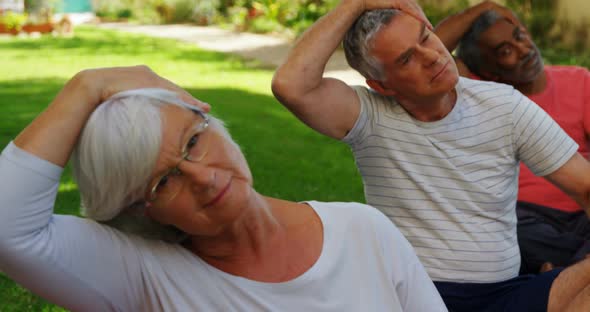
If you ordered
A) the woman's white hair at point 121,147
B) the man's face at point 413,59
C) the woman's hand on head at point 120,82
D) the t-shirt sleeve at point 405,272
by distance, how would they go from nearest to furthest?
1. the woman's white hair at point 121,147
2. the woman's hand on head at point 120,82
3. the t-shirt sleeve at point 405,272
4. the man's face at point 413,59

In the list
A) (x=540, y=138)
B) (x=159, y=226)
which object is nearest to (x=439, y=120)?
(x=540, y=138)

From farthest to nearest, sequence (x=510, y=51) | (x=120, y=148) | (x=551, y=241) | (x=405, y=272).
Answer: (x=510, y=51) < (x=551, y=241) < (x=405, y=272) < (x=120, y=148)

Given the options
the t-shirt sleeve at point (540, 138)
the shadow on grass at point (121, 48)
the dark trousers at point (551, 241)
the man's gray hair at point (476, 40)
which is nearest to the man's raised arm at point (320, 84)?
the t-shirt sleeve at point (540, 138)

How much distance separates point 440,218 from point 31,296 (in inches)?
76.5

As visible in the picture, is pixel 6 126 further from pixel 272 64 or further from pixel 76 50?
pixel 76 50

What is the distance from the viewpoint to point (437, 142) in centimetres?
309

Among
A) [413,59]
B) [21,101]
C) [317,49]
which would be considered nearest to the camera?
[413,59]

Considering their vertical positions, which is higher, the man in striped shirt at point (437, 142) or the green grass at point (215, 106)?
the man in striped shirt at point (437, 142)

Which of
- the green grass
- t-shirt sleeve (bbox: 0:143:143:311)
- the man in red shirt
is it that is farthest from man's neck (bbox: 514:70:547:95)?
t-shirt sleeve (bbox: 0:143:143:311)

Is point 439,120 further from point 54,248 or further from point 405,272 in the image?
point 54,248

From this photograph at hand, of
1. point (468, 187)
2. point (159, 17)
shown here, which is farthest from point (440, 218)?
point (159, 17)

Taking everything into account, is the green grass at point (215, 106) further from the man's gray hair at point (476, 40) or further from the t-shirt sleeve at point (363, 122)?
the man's gray hair at point (476, 40)

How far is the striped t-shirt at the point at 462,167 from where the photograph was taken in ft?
10.1

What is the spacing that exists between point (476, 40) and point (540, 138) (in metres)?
1.27
